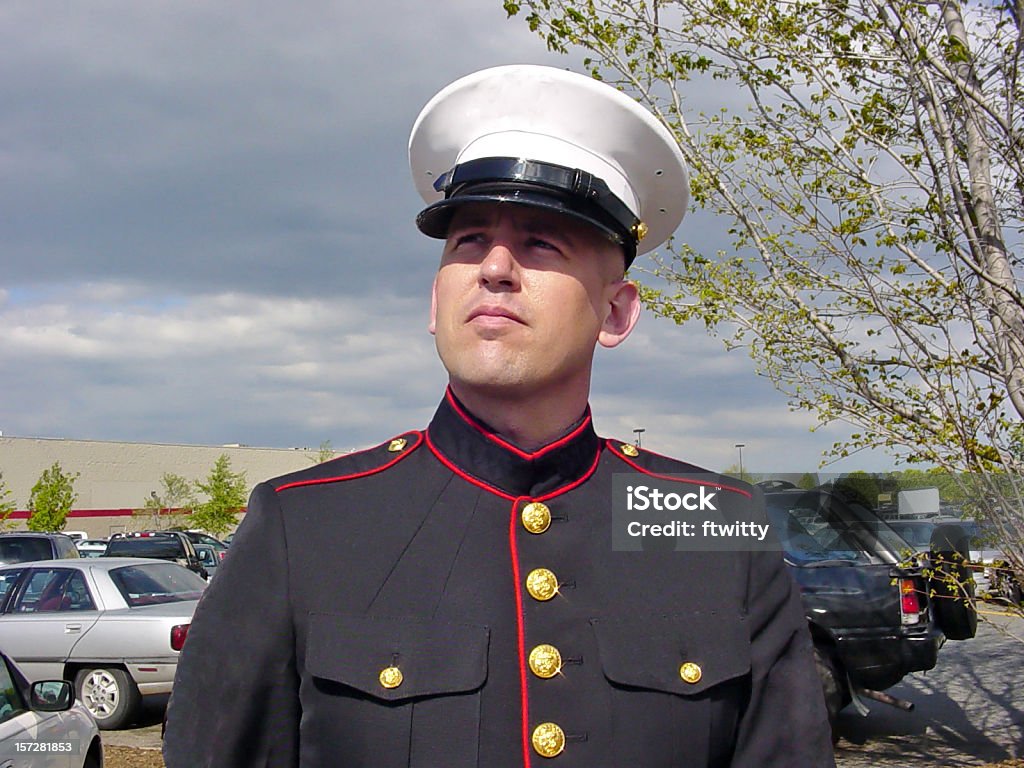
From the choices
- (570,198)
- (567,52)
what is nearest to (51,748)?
(570,198)

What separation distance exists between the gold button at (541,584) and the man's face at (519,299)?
0.30 metres

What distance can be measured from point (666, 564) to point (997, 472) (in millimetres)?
4866

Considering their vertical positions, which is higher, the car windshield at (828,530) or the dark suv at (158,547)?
the dark suv at (158,547)

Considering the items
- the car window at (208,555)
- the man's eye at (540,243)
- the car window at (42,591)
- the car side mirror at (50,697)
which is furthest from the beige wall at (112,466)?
the man's eye at (540,243)

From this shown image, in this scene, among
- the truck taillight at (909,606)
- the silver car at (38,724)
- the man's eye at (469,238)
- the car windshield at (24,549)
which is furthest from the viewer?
the car windshield at (24,549)

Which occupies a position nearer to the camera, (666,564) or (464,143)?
(666,564)

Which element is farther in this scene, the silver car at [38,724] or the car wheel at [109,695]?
the car wheel at [109,695]

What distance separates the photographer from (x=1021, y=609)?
19.9 feet

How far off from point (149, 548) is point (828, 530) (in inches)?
604

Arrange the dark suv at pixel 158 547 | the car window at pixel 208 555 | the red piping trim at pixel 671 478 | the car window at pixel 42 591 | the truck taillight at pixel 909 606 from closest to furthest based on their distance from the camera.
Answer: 1. the red piping trim at pixel 671 478
2. the truck taillight at pixel 909 606
3. the car window at pixel 42 591
4. the dark suv at pixel 158 547
5. the car window at pixel 208 555

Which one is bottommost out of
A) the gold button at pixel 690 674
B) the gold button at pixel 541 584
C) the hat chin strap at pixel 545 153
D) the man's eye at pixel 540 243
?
the gold button at pixel 690 674

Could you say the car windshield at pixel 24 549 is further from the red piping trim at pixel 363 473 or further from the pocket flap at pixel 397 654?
the pocket flap at pixel 397 654

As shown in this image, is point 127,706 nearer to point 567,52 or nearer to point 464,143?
point 567,52

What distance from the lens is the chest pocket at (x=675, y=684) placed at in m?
1.61
